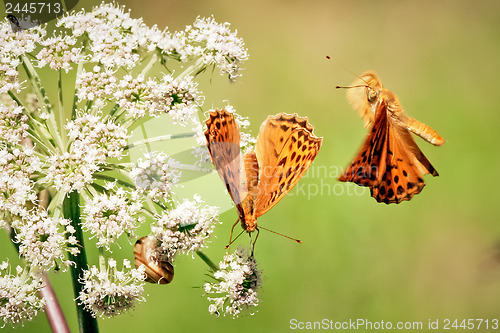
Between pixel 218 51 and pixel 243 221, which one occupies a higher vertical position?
pixel 218 51

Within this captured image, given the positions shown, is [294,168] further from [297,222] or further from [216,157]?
[297,222]

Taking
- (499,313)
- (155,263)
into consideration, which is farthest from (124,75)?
(499,313)

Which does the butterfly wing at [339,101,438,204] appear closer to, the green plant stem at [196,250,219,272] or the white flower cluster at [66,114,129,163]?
the green plant stem at [196,250,219,272]

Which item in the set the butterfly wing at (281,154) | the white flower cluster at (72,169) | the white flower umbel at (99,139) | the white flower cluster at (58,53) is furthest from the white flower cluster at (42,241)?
the butterfly wing at (281,154)

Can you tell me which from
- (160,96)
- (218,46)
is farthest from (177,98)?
(218,46)

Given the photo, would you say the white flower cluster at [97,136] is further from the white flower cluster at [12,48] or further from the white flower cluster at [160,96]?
the white flower cluster at [12,48]

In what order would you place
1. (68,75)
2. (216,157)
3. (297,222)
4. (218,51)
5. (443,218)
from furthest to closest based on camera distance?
1. (443,218)
2. (297,222)
3. (68,75)
4. (218,51)
5. (216,157)
